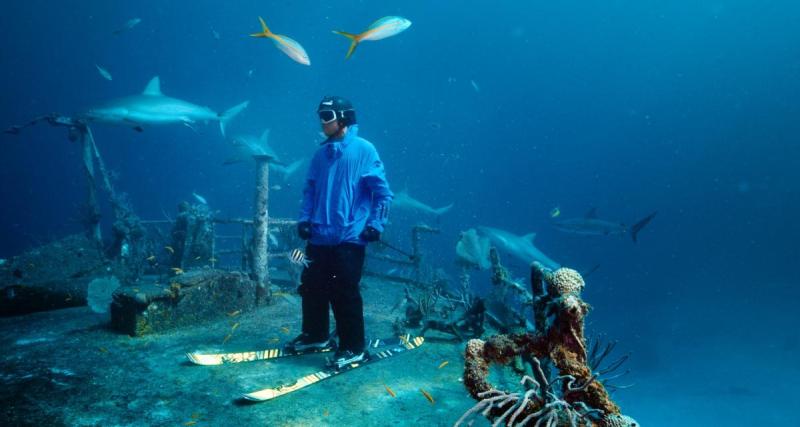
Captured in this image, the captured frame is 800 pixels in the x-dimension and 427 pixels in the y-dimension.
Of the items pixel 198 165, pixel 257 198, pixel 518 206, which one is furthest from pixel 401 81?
pixel 257 198

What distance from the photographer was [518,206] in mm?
94062

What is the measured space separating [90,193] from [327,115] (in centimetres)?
794

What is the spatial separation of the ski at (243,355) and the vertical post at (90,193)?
6137mm

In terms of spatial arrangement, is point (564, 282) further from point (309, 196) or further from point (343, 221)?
point (309, 196)

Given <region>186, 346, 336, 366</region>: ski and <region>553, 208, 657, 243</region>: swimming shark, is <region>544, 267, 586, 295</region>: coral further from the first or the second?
<region>553, 208, 657, 243</region>: swimming shark

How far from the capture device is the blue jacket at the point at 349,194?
13.1 ft

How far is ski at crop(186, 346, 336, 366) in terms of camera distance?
3.97 m


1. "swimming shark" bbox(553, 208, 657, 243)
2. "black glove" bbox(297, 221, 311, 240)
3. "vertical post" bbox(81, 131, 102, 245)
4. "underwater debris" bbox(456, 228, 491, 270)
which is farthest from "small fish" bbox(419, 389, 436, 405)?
"vertical post" bbox(81, 131, 102, 245)

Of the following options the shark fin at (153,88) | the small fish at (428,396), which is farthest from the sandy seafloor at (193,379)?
the shark fin at (153,88)

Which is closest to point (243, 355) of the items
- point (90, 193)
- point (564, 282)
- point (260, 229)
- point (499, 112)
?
point (260, 229)

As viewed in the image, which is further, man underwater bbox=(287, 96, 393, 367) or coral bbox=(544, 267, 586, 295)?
man underwater bbox=(287, 96, 393, 367)

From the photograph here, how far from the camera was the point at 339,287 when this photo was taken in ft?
13.0

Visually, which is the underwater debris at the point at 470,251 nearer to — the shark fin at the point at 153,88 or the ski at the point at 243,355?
the ski at the point at 243,355

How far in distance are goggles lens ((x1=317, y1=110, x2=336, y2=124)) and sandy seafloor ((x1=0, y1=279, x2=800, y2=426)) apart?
8.98 ft
